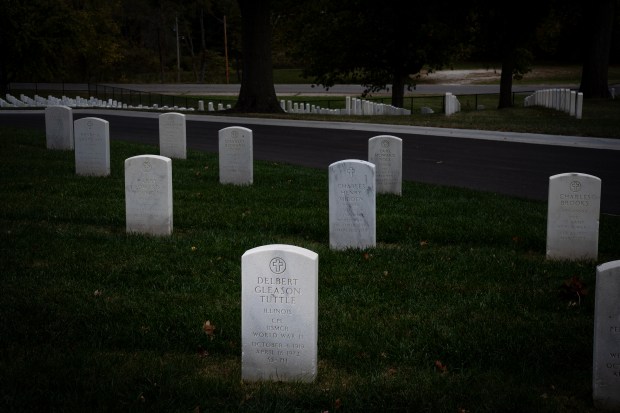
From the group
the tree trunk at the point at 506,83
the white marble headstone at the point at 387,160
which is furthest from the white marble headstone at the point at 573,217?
the tree trunk at the point at 506,83

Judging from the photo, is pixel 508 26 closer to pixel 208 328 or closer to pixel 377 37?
pixel 377 37

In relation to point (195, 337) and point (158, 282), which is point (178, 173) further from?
point (195, 337)

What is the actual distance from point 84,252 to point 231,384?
12.7 feet

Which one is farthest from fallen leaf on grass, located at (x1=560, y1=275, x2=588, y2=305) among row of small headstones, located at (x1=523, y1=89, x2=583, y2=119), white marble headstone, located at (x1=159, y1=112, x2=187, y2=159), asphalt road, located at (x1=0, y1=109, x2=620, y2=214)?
row of small headstones, located at (x1=523, y1=89, x2=583, y2=119)

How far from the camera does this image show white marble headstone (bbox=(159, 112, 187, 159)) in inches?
675

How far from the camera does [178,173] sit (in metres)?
14.9

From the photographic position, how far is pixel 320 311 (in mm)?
7098

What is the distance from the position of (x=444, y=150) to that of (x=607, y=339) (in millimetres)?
14597

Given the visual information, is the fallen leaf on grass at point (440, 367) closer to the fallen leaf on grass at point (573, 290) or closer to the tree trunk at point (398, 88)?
the fallen leaf on grass at point (573, 290)

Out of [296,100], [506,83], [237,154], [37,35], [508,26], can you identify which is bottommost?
[296,100]

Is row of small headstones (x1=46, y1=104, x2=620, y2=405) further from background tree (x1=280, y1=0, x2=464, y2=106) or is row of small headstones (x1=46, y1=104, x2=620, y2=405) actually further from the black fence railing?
the black fence railing

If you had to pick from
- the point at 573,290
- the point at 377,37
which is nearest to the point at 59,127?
the point at 573,290

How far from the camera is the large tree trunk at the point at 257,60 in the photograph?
31500mm

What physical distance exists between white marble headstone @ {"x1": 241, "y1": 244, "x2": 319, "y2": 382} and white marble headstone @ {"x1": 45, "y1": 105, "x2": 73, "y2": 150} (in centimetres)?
1338
